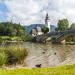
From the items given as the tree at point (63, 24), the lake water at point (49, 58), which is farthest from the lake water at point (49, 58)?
the tree at point (63, 24)

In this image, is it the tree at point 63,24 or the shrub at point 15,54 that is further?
the tree at point 63,24

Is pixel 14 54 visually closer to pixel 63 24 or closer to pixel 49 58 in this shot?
pixel 49 58

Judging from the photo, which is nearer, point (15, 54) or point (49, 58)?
point (15, 54)

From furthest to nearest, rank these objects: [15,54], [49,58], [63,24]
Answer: [63,24], [49,58], [15,54]

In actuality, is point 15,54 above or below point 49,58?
above

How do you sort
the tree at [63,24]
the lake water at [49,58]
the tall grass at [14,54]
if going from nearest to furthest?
the tall grass at [14,54], the lake water at [49,58], the tree at [63,24]

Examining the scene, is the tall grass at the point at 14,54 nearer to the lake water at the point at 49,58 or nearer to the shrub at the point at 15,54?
A: the shrub at the point at 15,54

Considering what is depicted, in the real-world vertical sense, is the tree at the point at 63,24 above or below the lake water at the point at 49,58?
above

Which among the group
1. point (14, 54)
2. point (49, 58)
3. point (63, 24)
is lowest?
point (49, 58)

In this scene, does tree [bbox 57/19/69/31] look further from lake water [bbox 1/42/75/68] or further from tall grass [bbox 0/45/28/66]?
tall grass [bbox 0/45/28/66]

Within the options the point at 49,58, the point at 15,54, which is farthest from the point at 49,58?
the point at 15,54

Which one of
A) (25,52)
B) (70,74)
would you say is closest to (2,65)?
(25,52)

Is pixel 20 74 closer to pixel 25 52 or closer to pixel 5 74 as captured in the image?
pixel 5 74

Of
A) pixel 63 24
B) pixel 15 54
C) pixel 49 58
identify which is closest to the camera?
pixel 15 54
